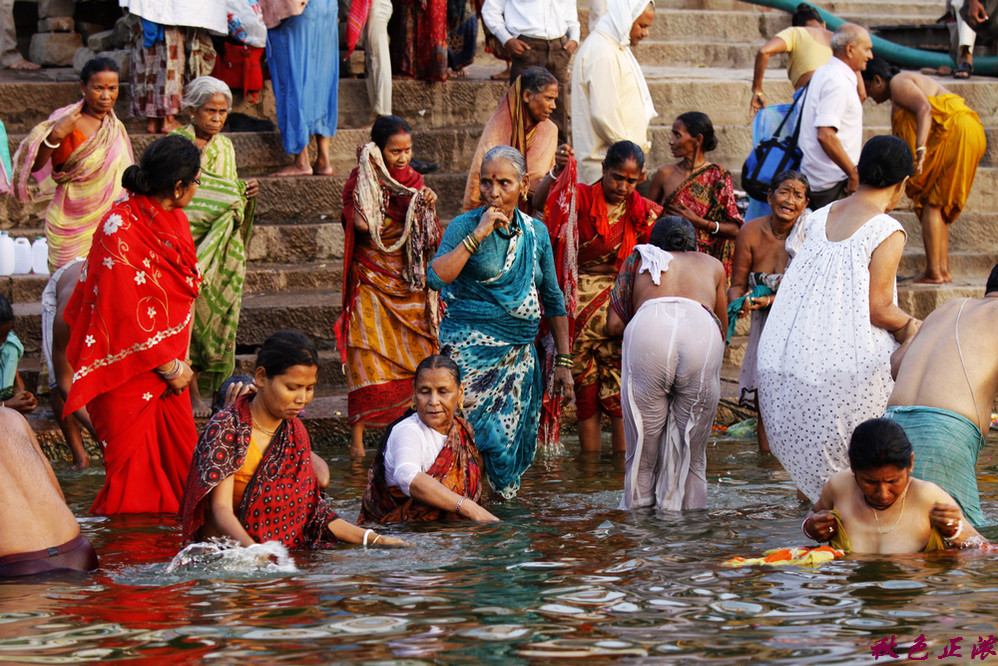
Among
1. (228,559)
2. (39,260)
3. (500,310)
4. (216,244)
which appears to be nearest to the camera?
(228,559)

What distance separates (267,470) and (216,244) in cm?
348

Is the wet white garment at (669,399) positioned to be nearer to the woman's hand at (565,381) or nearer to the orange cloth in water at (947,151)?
the woman's hand at (565,381)

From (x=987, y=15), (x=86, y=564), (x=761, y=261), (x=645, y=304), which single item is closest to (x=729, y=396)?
(x=761, y=261)

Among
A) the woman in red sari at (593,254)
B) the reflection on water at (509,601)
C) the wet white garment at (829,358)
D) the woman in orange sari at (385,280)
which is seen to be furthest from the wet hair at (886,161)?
the woman in orange sari at (385,280)

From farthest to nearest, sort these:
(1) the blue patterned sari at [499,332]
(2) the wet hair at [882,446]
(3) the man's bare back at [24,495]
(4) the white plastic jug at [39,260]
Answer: (4) the white plastic jug at [39,260]
(1) the blue patterned sari at [499,332]
(2) the wet hair at [882,446]
(3) the man's bare back at [24,495]

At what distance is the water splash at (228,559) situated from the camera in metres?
5.18

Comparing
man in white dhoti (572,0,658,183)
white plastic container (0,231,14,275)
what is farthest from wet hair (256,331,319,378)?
white plastic container (0,231,14,275)

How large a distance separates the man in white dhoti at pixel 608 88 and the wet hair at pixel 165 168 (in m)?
3.61

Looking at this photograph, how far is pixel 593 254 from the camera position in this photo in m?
8.29

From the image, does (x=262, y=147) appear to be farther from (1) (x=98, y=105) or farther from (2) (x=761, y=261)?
(2) (x=761, y=261)

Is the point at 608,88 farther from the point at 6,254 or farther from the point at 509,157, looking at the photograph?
the point at 6,254

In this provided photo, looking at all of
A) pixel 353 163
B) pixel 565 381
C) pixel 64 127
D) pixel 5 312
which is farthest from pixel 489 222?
pixel 353 163

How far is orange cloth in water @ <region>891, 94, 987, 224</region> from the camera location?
10.5 m

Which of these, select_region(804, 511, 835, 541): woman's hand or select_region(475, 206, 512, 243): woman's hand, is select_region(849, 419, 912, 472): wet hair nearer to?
select_region(804, 511, 835, 541): woman's hand
